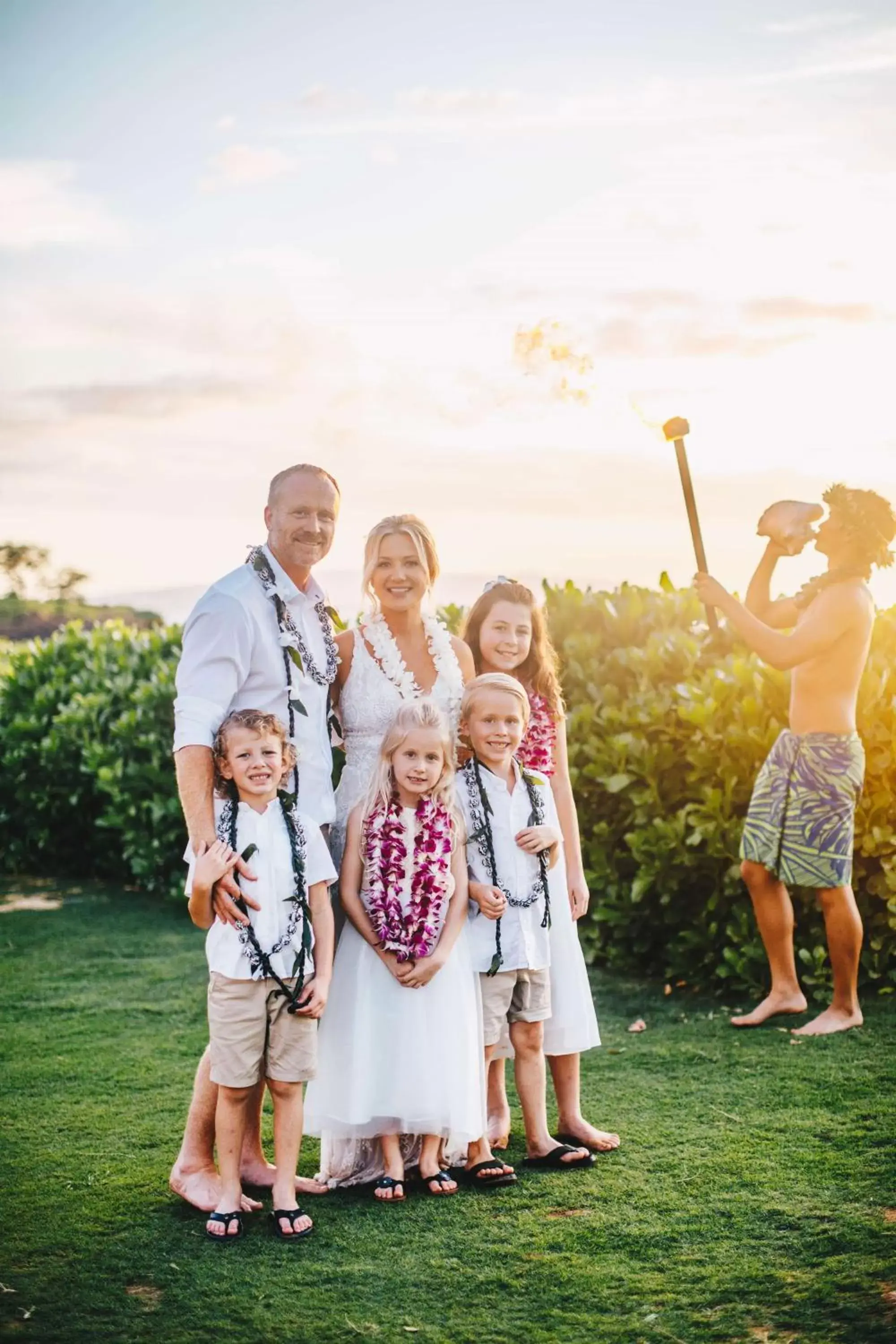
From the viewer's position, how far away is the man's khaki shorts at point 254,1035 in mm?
4234

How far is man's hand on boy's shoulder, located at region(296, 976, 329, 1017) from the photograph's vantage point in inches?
167

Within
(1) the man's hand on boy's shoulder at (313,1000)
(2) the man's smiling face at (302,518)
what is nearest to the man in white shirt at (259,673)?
(2) the man's smiling face at (302,518)

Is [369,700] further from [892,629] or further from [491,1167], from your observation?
[892,629]

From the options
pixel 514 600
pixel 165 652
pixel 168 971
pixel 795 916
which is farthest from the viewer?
pixel 165 652

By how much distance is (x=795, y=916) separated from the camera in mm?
6980

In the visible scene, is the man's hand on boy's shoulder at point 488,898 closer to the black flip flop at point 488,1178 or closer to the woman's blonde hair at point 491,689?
the woman's blonde hair at point 491,689

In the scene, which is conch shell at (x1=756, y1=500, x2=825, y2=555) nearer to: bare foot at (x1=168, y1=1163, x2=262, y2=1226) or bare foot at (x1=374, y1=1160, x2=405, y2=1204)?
bare foot at (x1=374, y1=1160, x2=405, y2=1204)

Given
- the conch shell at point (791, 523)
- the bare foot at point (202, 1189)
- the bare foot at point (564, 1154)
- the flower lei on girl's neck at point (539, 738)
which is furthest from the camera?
the conch shell at point (791, 523)

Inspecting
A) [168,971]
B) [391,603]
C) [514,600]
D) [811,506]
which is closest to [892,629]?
[811,506]

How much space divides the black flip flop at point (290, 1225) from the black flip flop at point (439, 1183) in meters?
0.46

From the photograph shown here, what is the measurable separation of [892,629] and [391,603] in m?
3.44

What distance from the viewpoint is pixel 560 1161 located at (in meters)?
4.81

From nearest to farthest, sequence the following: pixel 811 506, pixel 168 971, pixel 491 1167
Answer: pixel 491 1167 → pixel 811 506 → pixel 168 971

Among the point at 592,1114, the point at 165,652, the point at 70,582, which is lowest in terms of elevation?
the point at 592,1114
